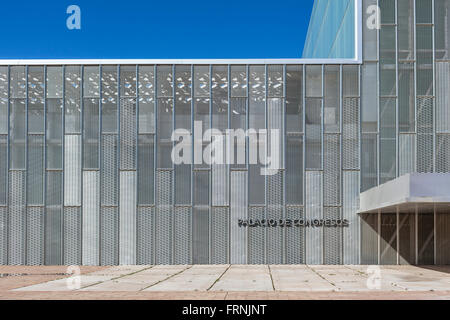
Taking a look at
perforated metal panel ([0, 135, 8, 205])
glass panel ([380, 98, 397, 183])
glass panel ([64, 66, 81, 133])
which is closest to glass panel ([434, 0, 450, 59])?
glass panel ([380, 98, 397, 183])

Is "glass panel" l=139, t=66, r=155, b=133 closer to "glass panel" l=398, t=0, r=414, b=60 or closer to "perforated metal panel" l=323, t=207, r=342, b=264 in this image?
"perforated metal panel" l=323, t=207, r=342, b=264

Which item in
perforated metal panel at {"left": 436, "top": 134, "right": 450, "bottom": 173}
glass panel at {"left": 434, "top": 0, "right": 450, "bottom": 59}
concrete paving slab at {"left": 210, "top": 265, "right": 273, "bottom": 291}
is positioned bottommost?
concrete paving slab at {"left": 210, "top": 265, "right": 273, "bottom": 291}

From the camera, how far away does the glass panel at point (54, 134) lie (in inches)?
926

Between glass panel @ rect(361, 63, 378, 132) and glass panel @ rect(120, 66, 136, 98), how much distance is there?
11113 mm

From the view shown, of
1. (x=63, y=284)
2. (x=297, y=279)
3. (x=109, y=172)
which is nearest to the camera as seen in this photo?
(x=63, y=284)

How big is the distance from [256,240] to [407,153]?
8.25 m

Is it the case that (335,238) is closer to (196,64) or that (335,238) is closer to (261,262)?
(261,262)

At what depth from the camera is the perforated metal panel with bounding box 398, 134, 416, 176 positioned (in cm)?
2270

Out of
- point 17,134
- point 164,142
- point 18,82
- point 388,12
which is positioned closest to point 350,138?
point 388,12

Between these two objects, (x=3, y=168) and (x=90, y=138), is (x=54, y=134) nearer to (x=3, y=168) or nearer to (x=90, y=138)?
(x=90, y=138)

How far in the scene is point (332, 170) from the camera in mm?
23094

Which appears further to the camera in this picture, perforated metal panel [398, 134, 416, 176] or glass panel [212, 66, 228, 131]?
glass panel [212, 66, 228, 131]

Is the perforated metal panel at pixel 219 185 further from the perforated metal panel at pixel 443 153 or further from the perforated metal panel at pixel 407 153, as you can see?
the perforated metal panel at pixel 443 153

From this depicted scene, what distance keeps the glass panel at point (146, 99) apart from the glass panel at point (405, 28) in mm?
12083
